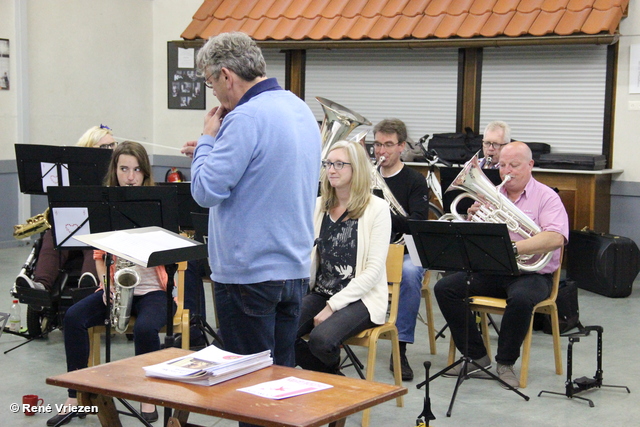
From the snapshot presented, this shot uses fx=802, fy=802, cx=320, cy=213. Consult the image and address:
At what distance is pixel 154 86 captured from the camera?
407 inches

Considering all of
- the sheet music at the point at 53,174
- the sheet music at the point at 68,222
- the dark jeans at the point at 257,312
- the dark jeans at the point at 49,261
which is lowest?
the dark jeans at the point at 49,261

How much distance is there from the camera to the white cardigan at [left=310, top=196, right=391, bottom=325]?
396 cm

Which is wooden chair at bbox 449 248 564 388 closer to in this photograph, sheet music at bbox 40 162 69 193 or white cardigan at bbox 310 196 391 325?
white cardigan at bbox 310 196 391 325

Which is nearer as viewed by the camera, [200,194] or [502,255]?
[200,194]

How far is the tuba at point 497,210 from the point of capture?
4.52 metres

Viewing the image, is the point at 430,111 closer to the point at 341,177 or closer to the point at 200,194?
the point at 341,177

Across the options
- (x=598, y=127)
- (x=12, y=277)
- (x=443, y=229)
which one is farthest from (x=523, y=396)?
(x=12, y=277)

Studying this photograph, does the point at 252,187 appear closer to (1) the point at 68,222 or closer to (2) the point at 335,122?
(1) the point at 68,222

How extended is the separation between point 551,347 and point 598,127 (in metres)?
3.15

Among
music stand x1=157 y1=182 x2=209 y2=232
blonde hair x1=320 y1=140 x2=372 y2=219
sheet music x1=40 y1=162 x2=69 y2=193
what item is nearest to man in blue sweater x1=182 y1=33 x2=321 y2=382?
blonde hair x1=320 y1=140 x2=372 y2=219

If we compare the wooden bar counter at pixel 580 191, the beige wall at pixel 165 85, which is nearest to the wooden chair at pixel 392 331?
the wooden bar counter at pixel 580 191

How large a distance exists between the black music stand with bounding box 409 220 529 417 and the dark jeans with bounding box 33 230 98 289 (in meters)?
2.05

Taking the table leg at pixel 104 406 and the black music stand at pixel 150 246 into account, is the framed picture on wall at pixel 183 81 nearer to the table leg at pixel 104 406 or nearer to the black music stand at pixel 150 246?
the black music stand at pixel 150 246

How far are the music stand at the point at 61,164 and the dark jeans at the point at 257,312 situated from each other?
2492 millimetres
